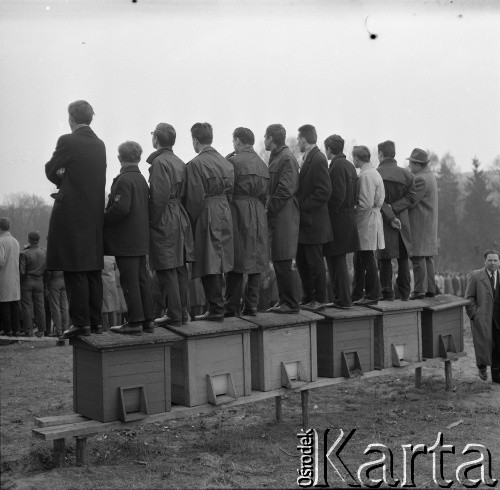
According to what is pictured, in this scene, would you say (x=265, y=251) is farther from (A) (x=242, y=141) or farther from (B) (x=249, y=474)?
(B) (x=249, y=474)

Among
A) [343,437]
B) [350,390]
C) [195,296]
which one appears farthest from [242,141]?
[195,296]

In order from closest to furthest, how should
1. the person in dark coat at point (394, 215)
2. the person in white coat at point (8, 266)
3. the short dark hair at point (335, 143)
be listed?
the short dark hair at point (335, 143), the person in dark coat at point (394, 215), the person in white coat at point (8, 266)

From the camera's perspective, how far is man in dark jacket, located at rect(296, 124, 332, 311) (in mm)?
8719

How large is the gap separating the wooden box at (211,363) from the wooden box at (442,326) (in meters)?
3.74

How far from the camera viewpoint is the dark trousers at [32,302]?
14.0 meters

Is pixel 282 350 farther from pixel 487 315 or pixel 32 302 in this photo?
pixel 32 302

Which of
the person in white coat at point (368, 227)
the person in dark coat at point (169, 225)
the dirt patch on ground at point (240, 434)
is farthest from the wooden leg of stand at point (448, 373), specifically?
the person in dark coat at point (169, 225)

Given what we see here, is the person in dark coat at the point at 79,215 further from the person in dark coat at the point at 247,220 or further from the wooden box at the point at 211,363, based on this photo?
the person in dark coat at the point at 247,220

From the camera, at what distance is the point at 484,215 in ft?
187

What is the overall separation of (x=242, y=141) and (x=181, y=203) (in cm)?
129

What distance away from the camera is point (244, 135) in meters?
8.52

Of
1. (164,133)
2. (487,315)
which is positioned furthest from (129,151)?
(487,315)

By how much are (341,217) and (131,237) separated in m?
3.21

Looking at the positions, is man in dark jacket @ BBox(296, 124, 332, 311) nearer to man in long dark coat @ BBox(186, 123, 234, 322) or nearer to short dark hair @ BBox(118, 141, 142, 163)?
man in long dark coat @ BBox(186, 123, 234, 322)
